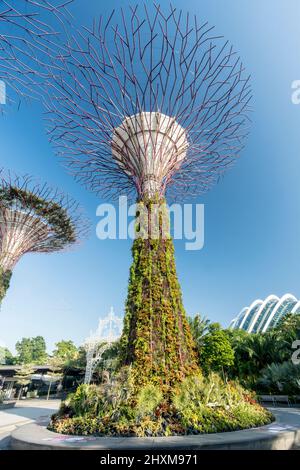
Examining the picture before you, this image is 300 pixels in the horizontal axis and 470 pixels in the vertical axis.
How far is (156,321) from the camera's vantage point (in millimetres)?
7773

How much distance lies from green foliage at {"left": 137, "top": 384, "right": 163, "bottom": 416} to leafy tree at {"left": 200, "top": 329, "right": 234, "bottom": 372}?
1237 cm

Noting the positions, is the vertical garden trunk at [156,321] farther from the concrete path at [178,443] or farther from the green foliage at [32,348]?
the green foliage at [32,348]

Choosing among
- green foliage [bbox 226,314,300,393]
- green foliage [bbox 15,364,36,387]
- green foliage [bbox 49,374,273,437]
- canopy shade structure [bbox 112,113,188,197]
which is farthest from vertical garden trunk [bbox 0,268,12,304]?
green foliage [bbox 226,314,300,393]

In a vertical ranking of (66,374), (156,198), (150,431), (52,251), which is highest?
(52,251)

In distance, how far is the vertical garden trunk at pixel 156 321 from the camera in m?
7.22

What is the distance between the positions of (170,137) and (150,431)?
884 cm

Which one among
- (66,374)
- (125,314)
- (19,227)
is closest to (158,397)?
(125,314)

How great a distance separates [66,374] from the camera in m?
32.2

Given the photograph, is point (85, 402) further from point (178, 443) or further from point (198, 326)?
point (198, 326)

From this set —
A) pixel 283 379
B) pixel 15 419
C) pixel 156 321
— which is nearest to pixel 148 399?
pixel 156 321

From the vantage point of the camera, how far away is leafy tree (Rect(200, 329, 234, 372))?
17828 millimetres

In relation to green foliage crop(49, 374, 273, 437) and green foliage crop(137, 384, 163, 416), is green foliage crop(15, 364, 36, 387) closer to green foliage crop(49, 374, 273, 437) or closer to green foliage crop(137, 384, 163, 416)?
green foliage crop(49, 374, 273, 437)
